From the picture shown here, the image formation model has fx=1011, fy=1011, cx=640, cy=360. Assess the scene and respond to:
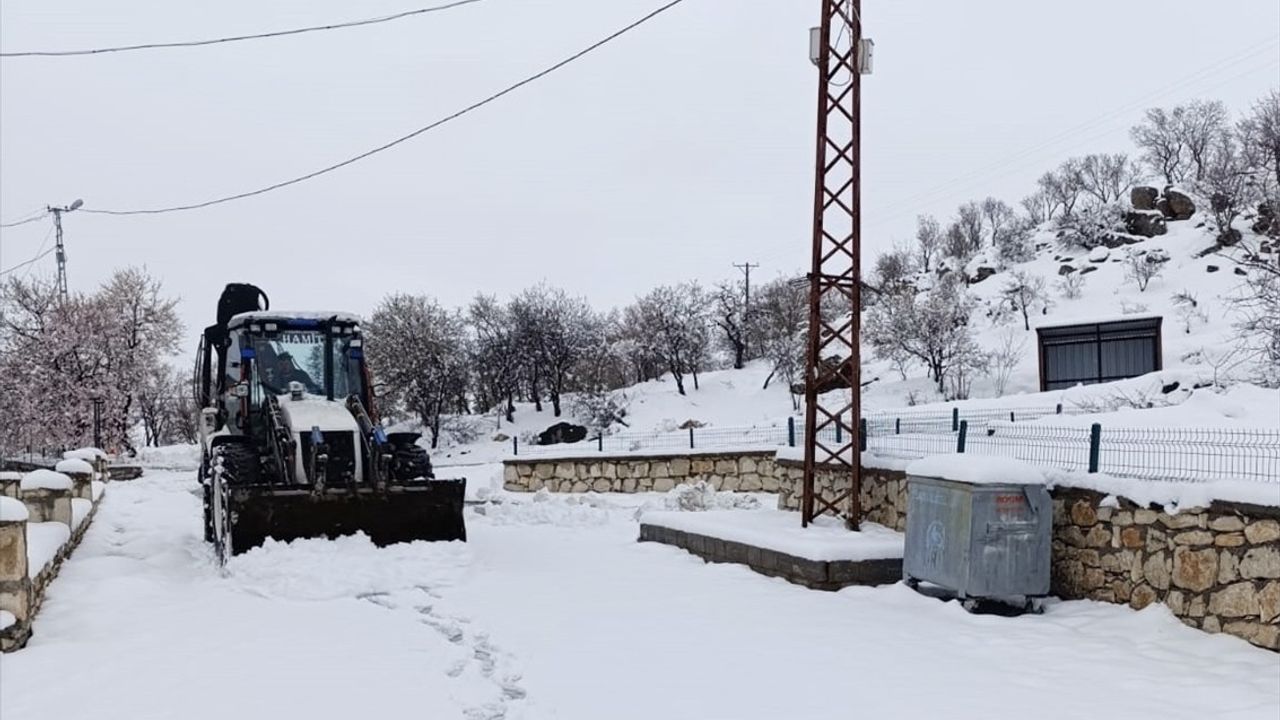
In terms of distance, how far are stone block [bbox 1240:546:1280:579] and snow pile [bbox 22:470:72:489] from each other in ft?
38.9

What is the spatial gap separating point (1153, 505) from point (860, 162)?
5.41 m

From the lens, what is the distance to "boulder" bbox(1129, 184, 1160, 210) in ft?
202

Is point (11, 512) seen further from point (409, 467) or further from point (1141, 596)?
point (1141, 596)

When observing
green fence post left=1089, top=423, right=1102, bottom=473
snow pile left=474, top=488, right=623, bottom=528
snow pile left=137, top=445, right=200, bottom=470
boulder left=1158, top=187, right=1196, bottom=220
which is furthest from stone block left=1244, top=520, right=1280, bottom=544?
boulder left=1158, top=187, right=1196, bottom=220

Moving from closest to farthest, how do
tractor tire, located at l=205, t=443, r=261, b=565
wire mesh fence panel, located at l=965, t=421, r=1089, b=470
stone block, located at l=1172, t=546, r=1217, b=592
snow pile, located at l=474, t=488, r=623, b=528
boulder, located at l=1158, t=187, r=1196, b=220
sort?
stone block, located at l=1172, t=546, r=1217, b=592 → wire mesh fence panel, located at l=965, t=421, r=1089, b=470 → tractor tire, located at l=205, t=443, r=261, b=565 → snow pile, located at l=474, t=488, r=623, b=528 → boulder, located at l=1158, t=187, r=1196, b=220

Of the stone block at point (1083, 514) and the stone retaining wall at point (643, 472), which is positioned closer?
the stone block at point (1083, 514)

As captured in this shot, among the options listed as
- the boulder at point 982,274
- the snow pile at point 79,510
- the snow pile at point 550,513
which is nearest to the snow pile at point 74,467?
the snow pile at point 79,510

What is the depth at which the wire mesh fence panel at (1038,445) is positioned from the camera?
960 cm

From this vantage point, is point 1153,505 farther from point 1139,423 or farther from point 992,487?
point 1139,423

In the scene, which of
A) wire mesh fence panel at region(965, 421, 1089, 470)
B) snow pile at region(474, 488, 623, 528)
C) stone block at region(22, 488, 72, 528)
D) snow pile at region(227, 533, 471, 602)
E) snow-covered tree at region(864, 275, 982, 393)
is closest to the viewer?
wire mesh fence panel at region(965, 421, 1089, 470)

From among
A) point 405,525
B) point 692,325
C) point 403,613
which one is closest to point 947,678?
point 403,613

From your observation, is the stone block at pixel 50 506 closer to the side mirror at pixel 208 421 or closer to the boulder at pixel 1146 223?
the side mirror at pixel 208 421

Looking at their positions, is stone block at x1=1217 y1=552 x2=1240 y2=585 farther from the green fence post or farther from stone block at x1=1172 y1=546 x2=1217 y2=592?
the green fence post

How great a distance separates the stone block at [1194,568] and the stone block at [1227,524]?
180 mm
